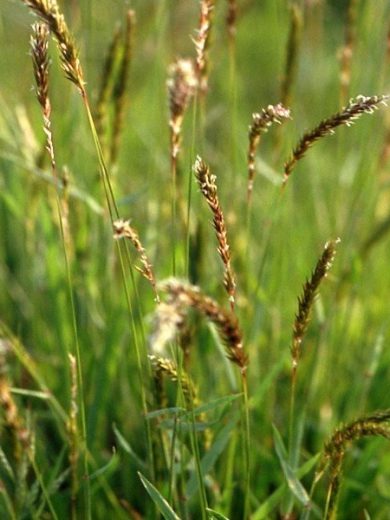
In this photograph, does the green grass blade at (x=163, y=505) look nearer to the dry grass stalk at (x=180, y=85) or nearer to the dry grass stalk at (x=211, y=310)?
the dry grass stalk at (x=211, y=310)

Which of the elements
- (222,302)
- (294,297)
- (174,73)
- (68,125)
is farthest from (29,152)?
(174,73)

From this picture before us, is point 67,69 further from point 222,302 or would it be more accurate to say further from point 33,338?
point 33,338

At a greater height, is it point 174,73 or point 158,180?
point 158,180

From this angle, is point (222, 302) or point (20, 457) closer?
point (20, 457)

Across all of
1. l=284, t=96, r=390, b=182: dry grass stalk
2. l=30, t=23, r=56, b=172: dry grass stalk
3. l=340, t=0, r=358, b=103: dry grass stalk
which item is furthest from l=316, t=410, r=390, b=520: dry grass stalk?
l=340, t=0, r=358, b=103: dry grass stalk

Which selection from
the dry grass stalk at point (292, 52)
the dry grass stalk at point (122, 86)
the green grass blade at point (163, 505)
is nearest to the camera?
the green grass blade at point (163, 505)

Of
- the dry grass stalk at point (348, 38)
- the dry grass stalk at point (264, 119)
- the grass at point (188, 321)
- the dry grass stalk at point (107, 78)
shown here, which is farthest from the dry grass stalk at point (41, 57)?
the dry grass stalk at point (348, 38)
